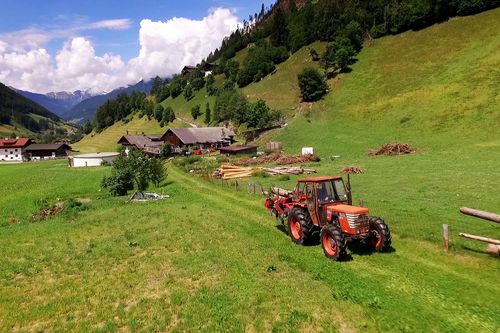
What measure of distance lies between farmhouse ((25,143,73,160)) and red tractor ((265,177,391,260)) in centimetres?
11906

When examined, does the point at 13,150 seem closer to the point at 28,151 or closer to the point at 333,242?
the point at 28,151

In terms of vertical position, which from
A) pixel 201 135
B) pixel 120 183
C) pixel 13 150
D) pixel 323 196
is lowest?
pixel 120 183

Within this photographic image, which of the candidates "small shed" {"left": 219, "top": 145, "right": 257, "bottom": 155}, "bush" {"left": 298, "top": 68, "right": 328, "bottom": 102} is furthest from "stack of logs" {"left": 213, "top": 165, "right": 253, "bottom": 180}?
"bush" {"left": 298, "top": 68, "right": 328, "bottom": 102}

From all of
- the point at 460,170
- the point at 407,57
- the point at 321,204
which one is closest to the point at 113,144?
the point at 407,57

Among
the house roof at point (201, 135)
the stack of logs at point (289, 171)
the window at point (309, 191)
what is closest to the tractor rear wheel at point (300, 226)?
the window at point (309, 191)

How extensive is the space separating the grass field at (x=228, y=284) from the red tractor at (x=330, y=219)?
678mm

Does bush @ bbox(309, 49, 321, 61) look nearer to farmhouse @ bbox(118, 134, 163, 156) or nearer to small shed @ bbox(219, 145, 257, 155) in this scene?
farmhouse @ bbox(118, 134, 163, 156)

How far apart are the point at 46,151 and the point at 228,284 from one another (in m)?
127

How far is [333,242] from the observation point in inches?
653

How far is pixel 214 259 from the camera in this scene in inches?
698

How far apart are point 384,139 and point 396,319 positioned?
5546cm

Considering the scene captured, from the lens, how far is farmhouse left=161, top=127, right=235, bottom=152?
93625mm

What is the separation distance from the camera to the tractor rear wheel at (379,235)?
1647 cm

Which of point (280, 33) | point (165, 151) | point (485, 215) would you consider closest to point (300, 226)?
point (485, 215)
